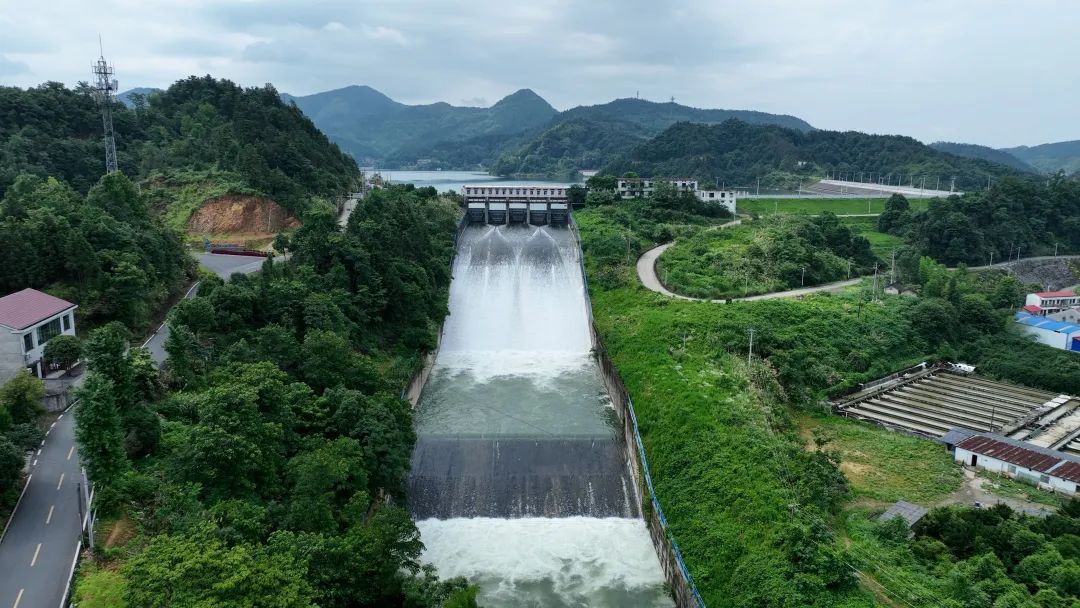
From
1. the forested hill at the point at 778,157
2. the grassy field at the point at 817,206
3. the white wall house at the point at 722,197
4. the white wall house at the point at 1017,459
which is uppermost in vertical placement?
the forested hill at the point at 778,157

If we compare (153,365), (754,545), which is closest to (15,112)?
(153,365)

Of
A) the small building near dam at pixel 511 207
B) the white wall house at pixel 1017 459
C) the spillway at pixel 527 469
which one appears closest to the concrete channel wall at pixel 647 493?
the spillway at pixel 527 469

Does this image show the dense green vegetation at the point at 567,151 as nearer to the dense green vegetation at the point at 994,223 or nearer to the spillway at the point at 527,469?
the dense green vegetation at the point at 994,223

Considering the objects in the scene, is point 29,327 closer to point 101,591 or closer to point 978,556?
point 101,591

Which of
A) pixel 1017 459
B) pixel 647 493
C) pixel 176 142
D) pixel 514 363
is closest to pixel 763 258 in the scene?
pixel 514 363

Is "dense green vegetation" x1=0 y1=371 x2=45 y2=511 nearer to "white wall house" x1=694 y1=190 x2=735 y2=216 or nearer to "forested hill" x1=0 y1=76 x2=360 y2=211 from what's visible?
"forested hill" x1=0 y1=76 x2=360 y2=211

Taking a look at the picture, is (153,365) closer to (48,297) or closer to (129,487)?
(48,297)
